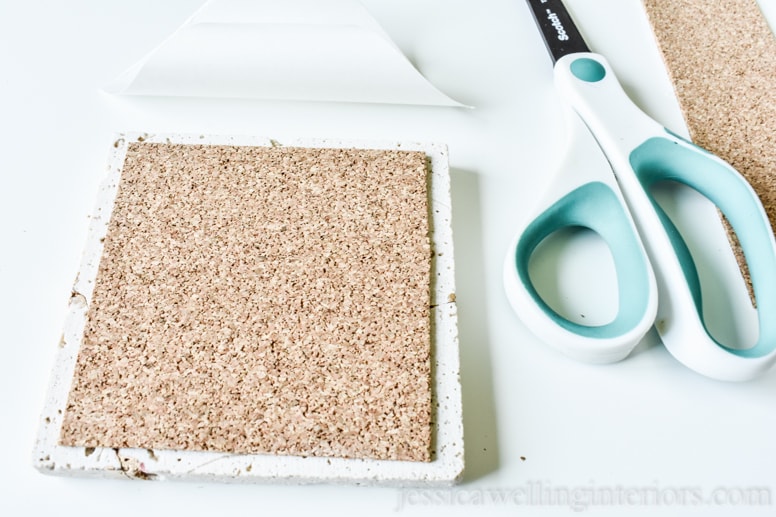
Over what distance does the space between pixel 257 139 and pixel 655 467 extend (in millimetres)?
455

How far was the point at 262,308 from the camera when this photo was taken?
567 millimetres

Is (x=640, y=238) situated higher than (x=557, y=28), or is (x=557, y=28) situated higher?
(x=557, y=28)

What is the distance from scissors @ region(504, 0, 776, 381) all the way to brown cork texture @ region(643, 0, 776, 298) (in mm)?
65

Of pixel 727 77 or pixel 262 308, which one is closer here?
pixel 262 308

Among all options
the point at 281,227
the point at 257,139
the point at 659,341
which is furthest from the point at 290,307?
the point at 659,341

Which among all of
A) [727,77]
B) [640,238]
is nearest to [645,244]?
[640,238]

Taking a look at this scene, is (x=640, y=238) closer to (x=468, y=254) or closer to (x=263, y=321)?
(x=468, y=254)

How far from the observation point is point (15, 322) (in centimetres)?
59

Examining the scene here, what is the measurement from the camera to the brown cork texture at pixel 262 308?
1.70 feet

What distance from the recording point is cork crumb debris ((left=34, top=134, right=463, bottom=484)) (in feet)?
1.67

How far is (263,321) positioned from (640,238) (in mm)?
326

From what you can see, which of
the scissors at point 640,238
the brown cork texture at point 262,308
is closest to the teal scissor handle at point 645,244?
the scissors at point 640,238

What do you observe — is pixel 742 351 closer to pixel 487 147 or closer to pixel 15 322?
pixel 487 147

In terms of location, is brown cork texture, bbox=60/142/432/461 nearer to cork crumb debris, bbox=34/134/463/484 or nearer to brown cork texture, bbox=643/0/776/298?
cork crumb debris, bbox=34/134/463/484
